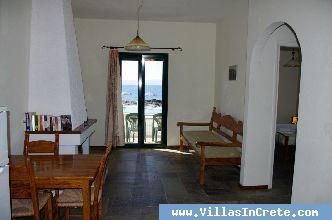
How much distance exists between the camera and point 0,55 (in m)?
3.12

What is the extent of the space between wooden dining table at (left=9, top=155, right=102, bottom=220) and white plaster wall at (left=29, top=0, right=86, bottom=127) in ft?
3.79

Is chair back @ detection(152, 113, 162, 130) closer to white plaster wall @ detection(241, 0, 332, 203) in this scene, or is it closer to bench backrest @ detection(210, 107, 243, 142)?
bench backrest @ detection(210, 107, 243, 142)

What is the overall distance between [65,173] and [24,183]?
0.34 m

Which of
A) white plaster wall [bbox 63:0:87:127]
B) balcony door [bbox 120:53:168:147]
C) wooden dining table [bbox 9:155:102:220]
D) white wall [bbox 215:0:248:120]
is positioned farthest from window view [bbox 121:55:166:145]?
wooden dining table [bbox 9:155:102:220]

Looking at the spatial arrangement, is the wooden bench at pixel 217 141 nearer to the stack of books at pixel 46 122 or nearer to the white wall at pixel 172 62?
the white wall at pixel 172 62

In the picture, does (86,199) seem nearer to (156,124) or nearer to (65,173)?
(65,173)

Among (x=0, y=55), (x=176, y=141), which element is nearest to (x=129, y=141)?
(x=176, y=141)

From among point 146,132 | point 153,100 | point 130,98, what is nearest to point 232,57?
point 153,100

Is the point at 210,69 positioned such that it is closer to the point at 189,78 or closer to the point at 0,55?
the point at 189,78

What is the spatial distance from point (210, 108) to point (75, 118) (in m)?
3.57

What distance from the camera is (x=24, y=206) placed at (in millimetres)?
2537

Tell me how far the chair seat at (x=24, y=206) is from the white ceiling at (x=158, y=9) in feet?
11.4

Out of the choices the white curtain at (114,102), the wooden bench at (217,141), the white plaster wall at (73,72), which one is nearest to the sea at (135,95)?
the white curtain at (114,102)

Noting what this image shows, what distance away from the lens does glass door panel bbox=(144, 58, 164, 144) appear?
21.4ft
